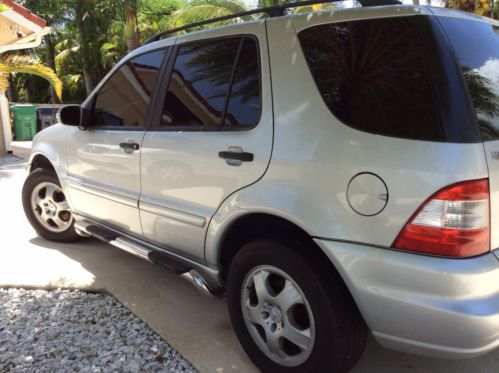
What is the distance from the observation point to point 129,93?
343 centimetres

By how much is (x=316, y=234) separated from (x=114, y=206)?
6.44 feet

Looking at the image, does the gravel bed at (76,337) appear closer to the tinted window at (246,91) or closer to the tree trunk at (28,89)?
the tinted window at (246,91)

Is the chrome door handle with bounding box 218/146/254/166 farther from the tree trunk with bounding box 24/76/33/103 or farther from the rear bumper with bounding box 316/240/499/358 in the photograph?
the tree trunk with bounding box 24/76/33/103

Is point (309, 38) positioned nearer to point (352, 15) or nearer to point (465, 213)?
point (352, 15)

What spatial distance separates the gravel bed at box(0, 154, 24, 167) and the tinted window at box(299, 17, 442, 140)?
32.1 feet

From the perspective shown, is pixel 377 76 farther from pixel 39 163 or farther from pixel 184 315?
pixel 39 163

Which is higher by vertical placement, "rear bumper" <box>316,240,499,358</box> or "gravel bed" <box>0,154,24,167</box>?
"rear bumper" <box>316,240,499,358</box>

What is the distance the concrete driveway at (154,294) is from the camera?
262cm

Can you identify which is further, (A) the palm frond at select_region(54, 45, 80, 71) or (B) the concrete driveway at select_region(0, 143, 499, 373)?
(A) the palm frond at select_region(54, 45, 80, 71)

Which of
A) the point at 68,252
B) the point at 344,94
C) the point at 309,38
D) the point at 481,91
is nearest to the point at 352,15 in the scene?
the point at 309,38

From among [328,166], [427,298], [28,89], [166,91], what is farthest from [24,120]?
[28,89]

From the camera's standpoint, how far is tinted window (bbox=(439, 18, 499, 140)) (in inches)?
73.8

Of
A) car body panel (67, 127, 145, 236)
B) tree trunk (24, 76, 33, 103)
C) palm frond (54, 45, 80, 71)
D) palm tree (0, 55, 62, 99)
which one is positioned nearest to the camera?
car body panel (67, 127, 145, 236)

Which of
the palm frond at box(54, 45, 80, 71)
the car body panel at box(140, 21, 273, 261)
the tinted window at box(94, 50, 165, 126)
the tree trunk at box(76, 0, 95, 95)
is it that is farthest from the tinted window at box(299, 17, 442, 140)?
the palm frond at box(54, 45, 80, 71)
